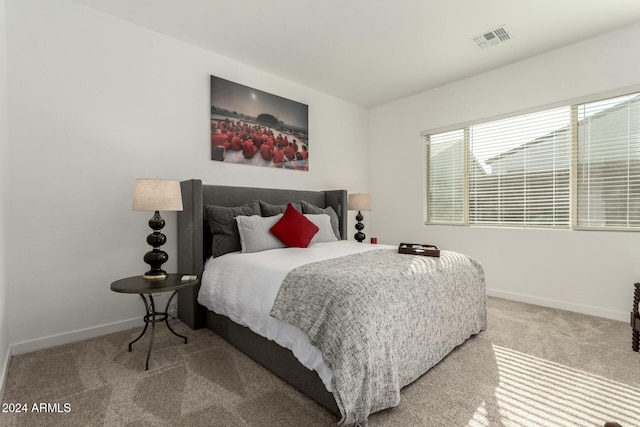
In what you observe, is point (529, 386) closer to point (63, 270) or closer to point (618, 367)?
point (618, 367)

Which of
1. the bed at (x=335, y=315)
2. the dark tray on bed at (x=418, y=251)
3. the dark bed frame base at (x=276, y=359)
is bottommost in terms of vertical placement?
the dark bed frame base at (x=276, y=359)

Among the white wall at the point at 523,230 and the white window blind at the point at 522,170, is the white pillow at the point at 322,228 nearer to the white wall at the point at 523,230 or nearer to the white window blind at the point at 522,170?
the white wall at the point at 523,230

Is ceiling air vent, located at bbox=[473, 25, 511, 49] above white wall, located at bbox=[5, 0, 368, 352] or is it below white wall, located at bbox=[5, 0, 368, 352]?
above

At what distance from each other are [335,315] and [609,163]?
3317 millimetres

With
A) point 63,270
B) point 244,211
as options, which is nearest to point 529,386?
point 244,211

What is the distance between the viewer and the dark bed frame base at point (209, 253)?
1745 mm

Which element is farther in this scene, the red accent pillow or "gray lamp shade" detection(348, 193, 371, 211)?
"gray lamp shade" detection(348, 193, 371, 211)

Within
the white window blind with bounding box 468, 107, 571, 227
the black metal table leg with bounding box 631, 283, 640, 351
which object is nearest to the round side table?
the black metal table leg with bounding box 631, 283, 640, 351

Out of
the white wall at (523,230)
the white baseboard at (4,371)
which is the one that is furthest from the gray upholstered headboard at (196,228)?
the white wall at (523,230)

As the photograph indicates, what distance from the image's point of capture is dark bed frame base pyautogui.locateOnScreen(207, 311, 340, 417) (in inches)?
63.4

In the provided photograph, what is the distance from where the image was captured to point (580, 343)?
2.43 meters

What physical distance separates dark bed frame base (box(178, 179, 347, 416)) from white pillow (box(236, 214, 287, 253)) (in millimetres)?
354

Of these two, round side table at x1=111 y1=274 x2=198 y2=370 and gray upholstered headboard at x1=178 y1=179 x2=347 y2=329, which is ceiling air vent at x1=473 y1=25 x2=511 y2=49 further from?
round side table at x1=111 y1=274 x2=198 y2=370

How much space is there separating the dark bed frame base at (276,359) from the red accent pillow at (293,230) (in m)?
0.86
